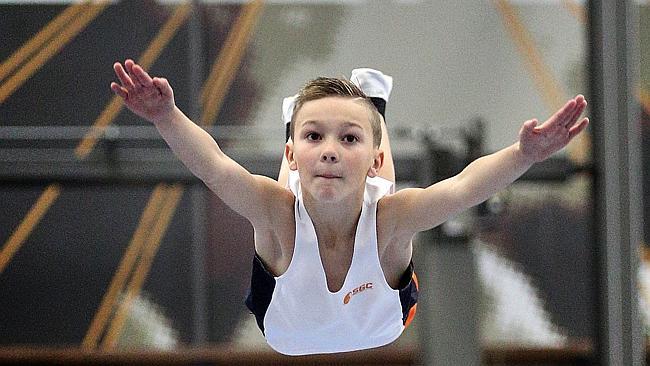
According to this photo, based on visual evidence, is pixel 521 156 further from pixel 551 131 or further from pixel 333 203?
pixel 333 203

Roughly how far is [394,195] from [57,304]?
13.4ft

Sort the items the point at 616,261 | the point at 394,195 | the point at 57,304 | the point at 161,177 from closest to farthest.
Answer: the point at 394,195, the point at 616,261, the point at 161,177, the point at 57,304

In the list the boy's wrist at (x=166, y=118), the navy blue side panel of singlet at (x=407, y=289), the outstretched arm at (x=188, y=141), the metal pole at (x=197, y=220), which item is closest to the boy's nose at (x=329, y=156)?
the outstretched arm at (x=188, y=141)

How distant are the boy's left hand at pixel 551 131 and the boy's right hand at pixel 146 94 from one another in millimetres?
868

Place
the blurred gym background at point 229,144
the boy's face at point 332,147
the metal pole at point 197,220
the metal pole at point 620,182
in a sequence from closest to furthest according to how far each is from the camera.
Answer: the boy's face at point 332,147 → the metal pole at point 620,182 → the blurred gym background at point 229,144 → the metal pole at point 197,220

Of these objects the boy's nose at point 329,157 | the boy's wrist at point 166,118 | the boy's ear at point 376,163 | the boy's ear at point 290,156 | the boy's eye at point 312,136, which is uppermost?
the boy's wrist at point 166,118

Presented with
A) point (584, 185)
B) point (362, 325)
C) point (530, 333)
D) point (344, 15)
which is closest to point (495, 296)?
point (530, 333)

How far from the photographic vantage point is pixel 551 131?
246cm

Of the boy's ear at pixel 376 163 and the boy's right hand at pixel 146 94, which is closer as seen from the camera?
the boy's right hand at pixel 146 94

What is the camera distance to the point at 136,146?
6.53 m

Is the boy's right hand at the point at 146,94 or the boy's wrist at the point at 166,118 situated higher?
the boy's right hand at the point at 146,94

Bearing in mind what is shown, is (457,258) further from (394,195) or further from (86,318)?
(86,318)

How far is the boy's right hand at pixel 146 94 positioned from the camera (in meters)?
2.37

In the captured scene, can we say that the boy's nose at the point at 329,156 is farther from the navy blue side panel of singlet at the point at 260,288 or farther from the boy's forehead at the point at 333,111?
the navy blue side panel of singlet at the point at 260,288
